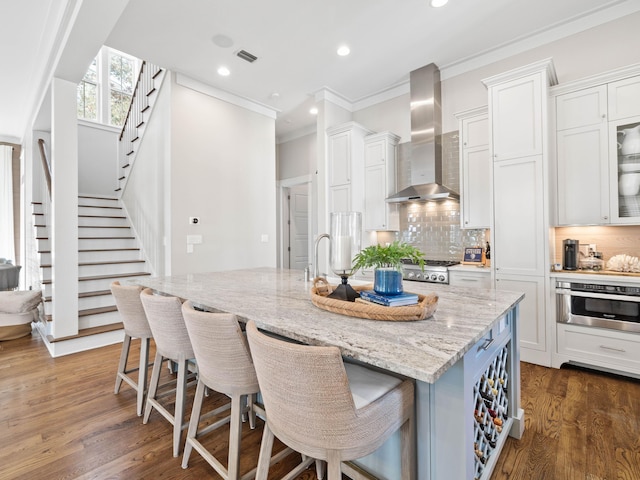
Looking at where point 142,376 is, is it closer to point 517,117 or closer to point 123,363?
point 123,363

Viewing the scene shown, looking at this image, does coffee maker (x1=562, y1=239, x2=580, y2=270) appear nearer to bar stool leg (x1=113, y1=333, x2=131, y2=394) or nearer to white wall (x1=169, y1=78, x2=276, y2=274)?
white wall (x1=169, y1=78, x2=276, y2=274)

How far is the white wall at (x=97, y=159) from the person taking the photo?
610 cm

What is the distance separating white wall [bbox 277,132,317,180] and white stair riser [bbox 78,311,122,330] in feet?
12.2

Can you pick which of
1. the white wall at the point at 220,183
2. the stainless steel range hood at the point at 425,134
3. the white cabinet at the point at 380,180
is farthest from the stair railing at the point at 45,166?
the stainless steel range hood at the point at 425,134

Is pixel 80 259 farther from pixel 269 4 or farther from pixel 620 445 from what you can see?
pixel 620 445

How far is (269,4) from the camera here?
2.79m

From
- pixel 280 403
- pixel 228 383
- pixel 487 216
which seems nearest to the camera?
pixel 280 403

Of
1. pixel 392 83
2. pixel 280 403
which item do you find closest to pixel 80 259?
pixel 280 403

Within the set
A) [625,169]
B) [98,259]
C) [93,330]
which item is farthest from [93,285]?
[625,169]

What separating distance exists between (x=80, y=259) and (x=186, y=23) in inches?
130

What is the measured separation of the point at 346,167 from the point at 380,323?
3340 millimetres

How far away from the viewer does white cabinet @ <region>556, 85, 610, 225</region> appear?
2.73 m

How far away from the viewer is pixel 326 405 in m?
0.94

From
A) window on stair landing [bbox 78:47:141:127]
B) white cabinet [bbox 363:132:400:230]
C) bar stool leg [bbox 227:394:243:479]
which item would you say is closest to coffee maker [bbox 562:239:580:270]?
white cabinet [bbox 363:132:400:230]
